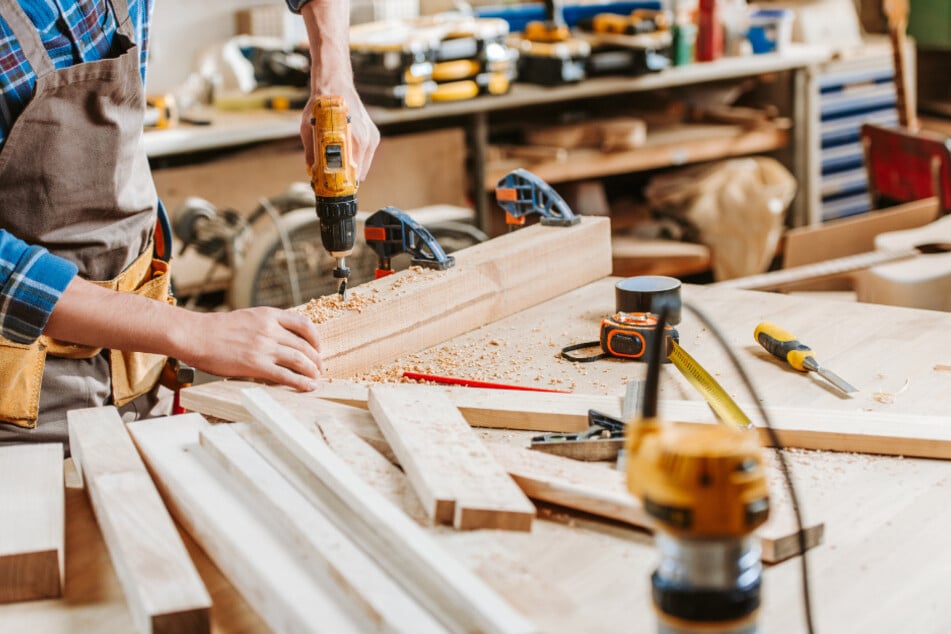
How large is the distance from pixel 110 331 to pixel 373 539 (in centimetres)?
59

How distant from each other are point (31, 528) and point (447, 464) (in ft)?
1.28

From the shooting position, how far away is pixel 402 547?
86 cm

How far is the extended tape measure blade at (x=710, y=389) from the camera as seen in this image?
119 cm

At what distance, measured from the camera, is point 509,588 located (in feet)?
2.79

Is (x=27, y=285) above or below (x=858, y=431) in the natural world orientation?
above

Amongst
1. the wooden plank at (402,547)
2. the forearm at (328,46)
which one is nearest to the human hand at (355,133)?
the forearm at (328,46)

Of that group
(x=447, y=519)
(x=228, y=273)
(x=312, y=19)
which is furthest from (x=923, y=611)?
(x=228, y=273)

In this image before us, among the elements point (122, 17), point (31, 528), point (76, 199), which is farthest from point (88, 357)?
point (31, 528)

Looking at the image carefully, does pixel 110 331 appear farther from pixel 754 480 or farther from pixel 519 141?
pixel 519 141

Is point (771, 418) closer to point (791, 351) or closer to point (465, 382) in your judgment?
point (791, 351)

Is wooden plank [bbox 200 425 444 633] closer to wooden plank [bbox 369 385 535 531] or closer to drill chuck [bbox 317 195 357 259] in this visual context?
wooden plank [bbox 369 385 535 531]

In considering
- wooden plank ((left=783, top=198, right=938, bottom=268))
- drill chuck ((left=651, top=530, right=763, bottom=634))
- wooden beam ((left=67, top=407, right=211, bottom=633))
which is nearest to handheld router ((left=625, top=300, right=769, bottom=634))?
drill chuck ((left=651, top=530, right=763, bottom=634))

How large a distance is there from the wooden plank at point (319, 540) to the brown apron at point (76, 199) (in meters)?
0.50

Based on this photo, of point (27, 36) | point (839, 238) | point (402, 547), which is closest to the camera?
point (402, 547)
